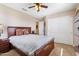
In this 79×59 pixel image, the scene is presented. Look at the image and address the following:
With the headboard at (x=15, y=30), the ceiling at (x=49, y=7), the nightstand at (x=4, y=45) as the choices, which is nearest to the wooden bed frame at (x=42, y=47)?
the headboard at (x=15, y=30)

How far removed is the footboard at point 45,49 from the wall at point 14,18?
1.27 ft

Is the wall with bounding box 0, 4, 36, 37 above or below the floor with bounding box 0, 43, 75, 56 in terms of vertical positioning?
above

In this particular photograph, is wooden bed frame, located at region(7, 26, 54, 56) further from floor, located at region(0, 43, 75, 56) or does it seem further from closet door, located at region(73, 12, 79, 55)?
closet door, located at region(73, 12, 79, 55)

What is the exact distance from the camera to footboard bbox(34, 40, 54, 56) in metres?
1.63

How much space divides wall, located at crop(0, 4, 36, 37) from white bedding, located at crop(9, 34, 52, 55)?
0.55ft

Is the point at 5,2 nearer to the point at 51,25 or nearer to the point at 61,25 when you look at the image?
the point at 51,25

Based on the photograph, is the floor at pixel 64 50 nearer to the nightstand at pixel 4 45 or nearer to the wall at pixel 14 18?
the wall at pixel 14 18

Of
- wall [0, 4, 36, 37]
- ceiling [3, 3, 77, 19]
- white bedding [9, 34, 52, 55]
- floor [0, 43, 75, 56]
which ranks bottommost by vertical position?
floor [0, 43, 75, 56]

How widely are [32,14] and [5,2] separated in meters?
0.49

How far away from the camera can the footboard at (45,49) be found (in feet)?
5.36

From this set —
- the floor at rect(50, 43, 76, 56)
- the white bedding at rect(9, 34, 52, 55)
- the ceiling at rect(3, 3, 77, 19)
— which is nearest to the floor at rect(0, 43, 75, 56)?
the floor at rect(50, 43, 76, 56)

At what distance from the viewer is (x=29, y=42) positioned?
5.38 feet

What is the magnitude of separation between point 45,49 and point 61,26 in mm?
484

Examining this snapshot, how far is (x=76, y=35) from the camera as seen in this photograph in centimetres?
166
